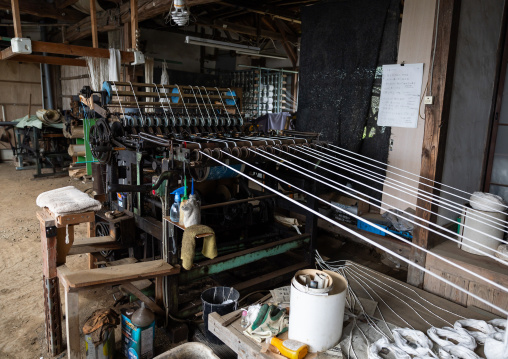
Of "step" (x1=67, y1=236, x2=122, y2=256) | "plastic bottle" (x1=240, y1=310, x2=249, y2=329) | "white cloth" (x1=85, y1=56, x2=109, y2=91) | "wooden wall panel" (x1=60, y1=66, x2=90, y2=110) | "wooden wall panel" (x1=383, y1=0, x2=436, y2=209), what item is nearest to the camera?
"plastic bottle" (x1=240, y1=310, x2=249, y2=329)

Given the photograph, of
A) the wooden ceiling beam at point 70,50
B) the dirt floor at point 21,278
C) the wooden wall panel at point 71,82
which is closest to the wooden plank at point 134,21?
the wooden ceiling beam at point 70,50

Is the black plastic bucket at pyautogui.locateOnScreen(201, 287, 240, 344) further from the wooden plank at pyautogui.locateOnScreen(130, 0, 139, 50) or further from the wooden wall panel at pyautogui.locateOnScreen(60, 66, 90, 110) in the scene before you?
the wooden wall panel at pyautogui.locateOnScreen(60, 66, 90, 110)

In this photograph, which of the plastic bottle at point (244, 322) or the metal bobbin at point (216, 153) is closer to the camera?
the plastic bottle at point (244, 322)

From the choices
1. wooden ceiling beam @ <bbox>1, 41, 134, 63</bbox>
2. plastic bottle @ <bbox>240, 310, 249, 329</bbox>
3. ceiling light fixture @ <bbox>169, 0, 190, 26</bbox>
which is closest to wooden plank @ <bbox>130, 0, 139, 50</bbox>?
wooden ceiling beam @ <bbox>1, 41, 134, 63</bbox>

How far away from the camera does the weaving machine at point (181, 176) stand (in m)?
2.66

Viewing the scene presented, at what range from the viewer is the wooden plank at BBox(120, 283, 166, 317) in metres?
2.74

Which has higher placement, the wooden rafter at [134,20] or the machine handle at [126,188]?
the wooden rafter at [134,20]

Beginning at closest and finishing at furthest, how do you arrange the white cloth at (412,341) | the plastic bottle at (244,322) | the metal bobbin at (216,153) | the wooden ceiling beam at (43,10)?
the white cloth at (412,341) < the plastic bottle at (244,322) < the metal bobbin at (216,153) < the wooden ceiling beam at (43,10)

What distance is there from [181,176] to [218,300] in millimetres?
981

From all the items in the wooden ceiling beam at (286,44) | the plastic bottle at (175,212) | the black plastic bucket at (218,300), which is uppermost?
the wooden ceiling beam at (286,44)

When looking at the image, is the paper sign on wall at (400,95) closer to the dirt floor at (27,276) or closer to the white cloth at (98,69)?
the dirt floor at (27,276)

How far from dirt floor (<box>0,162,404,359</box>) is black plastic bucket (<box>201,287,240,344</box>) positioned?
14.6 inches

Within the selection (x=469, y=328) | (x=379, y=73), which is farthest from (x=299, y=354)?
(x=379, y=73)

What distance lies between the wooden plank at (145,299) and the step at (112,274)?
35 cm
